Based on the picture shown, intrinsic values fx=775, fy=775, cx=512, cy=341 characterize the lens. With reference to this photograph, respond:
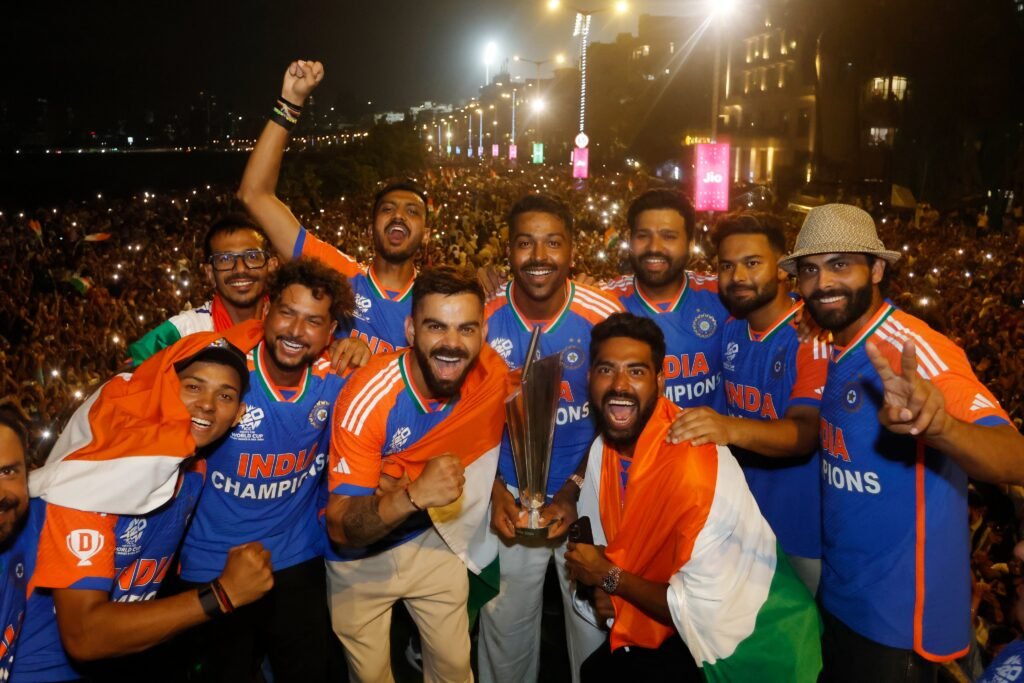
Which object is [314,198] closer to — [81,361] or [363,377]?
[81,361]

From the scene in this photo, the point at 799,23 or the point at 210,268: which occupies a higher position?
the point at 799,23

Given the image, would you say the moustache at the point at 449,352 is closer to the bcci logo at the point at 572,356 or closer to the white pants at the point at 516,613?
the bcci logo at the point at 572,356

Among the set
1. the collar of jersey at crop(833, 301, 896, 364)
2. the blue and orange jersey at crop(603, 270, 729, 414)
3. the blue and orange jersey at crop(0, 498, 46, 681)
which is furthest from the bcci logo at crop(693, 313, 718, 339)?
the blue and orange jersey at crop(0, 498, 46, 681)

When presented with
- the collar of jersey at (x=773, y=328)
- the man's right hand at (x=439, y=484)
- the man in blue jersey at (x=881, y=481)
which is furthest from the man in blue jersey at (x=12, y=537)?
the collar of jersey at (x=773, y=328)

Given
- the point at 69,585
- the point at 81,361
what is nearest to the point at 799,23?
the point at 81,361

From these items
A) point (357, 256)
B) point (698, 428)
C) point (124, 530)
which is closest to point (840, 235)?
point (698, 428)

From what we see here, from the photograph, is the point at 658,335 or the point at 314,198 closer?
the point at 658,335

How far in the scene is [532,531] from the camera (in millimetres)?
3586

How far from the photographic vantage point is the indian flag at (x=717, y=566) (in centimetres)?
300

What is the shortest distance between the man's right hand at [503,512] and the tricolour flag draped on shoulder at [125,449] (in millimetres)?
1610

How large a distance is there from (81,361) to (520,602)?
5.81 m

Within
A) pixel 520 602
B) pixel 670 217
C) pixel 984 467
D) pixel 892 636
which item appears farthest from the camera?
pixel 670 217

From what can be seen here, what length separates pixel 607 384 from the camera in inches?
136

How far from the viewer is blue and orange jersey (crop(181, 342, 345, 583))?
366cm
